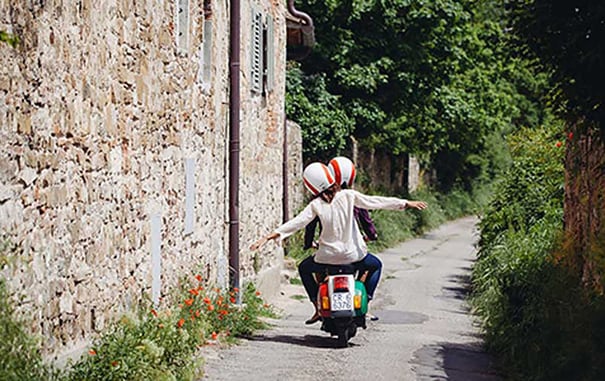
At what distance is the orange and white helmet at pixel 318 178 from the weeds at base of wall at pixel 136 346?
151 cm

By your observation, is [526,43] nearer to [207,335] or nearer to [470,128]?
[207,335]

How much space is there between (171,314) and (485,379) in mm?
2649

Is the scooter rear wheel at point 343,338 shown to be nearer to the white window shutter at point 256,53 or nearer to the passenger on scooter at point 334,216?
the passenger on scooter at point 334,216

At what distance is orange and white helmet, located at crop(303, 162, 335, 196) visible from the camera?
411 inches

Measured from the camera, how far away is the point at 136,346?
300 inches

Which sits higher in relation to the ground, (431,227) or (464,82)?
(464,82)

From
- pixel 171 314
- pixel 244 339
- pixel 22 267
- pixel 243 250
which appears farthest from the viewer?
pixel 243 250

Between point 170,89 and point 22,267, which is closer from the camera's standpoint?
point 22,267

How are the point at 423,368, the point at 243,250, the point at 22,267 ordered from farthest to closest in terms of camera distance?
the point at 243,250 → the point at 423,368 → the point at 22,267

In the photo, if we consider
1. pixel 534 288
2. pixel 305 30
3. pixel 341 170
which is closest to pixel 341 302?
pixel 341 170

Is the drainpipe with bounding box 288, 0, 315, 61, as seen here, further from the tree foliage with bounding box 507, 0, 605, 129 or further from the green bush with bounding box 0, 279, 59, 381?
the green bush with bounding box 0, 279, 59, 381

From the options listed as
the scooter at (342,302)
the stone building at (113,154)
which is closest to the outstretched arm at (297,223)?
the scooter at (342,302)

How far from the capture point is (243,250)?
14383 millimetres

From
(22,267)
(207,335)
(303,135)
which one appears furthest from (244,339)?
(303,135)
